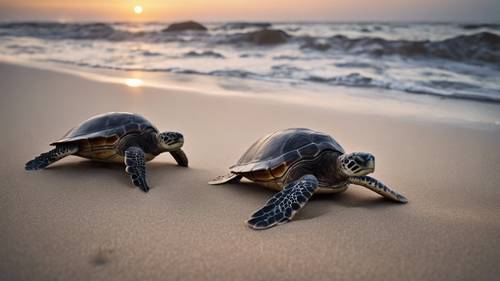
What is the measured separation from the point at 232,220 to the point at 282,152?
79 centimetres

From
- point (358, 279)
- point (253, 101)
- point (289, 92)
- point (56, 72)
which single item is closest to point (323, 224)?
point (358, 279)

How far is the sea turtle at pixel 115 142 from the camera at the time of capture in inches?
146

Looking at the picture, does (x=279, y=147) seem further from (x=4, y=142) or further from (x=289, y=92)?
(x=289, y=92)

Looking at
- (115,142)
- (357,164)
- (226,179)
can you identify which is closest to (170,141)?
(115,142)

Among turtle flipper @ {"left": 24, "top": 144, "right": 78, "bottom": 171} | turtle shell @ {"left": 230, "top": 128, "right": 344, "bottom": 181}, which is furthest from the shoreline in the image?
turtle flipper @ {"left": 24, "top": 144, "right": 78, "bottom": 171}

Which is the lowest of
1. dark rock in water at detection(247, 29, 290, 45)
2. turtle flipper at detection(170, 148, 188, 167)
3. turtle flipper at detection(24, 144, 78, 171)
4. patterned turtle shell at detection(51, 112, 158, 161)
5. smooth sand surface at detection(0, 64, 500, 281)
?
smooth sand surface at detection(0, 64, 500, 281)

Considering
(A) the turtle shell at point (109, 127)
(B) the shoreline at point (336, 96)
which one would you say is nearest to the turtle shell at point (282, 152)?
(A) the turtle shell at point (109, 127)

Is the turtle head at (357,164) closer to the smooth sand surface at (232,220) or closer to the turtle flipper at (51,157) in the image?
the smooth sand surface at (232,220)

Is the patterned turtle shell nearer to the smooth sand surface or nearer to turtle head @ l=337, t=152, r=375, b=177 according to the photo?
the smooth sand surface

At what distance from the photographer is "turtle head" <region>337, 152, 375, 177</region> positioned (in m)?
2.90

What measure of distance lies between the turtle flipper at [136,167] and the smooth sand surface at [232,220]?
0.10m

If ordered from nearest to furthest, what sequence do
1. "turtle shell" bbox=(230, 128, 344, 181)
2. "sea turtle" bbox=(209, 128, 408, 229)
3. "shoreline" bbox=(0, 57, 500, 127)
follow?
"sea turtle" bbox=(209, 128, 408, 229)
"turtle shell" bbox=(230, 128, 344, 181)
"shoreline" bbox=(0, 57, 500, 127)

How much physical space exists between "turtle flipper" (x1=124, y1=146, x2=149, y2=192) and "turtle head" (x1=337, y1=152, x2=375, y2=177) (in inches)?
60.7

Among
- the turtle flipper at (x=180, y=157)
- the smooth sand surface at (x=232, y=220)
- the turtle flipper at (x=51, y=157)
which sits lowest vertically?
the smooth sand surface at (x=232, y=220)
